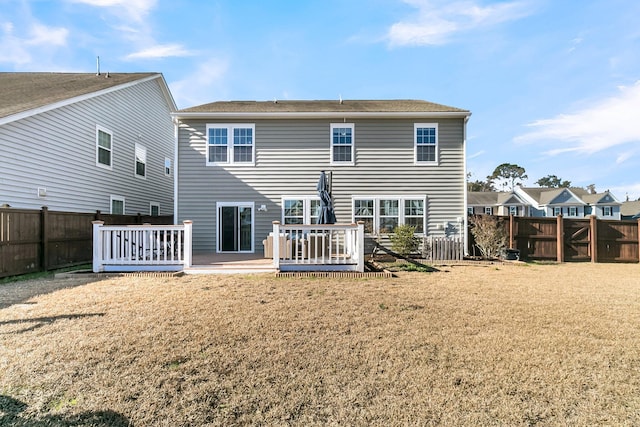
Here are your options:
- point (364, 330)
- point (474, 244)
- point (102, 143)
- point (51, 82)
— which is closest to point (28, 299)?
point (364, 330)

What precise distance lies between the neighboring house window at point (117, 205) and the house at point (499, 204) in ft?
116

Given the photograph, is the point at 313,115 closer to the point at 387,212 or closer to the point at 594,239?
the point at 387,212

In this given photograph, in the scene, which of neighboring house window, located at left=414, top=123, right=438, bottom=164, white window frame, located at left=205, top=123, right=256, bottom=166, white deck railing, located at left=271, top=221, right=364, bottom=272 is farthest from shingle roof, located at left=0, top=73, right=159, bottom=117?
neighboring house window, located at left=414, top=123, right=438, bottom=164

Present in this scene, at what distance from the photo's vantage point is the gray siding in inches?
470

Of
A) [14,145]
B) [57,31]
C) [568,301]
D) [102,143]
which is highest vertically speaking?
[57,31]

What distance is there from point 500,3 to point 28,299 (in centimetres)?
1351

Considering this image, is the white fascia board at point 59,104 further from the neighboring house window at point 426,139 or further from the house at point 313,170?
the neighboring house window at point 426,139

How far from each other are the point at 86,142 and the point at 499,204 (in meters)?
39.9

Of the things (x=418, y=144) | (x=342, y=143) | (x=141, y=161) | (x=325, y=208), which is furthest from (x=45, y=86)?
(x=418, y=144)

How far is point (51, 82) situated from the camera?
12836 mm

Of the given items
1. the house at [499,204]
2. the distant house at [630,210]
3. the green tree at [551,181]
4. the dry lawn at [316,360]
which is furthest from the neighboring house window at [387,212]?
the green tree at [551,181]

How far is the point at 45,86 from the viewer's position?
1207 centimetres

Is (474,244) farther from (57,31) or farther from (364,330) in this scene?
(57,31)

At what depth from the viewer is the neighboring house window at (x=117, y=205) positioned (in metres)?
12.8
